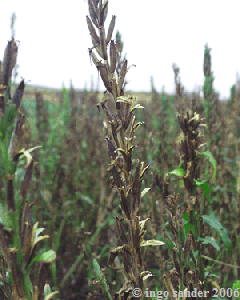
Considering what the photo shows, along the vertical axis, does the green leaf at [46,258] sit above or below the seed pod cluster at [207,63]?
below

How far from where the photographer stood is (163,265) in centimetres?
117

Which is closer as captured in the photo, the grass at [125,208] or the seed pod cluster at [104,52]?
the grass at [125,208]

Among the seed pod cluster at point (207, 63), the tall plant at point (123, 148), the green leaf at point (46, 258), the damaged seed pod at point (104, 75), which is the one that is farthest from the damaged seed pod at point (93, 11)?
the seed pod cluster at point (207, 63)

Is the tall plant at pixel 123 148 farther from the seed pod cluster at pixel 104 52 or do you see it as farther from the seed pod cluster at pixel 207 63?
the seed pod cluster at pixel 207 63

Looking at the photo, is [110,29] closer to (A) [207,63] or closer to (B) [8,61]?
(B) [8,61]

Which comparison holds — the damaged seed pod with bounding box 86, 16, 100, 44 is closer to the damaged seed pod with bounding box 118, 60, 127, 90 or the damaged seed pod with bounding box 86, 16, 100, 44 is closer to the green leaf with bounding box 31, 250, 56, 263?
the damaged seed pod with bounding box 118, 60, 127, 90

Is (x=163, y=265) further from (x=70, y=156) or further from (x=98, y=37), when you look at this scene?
(x=70, y=156)

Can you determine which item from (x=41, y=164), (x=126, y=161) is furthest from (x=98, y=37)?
(x=41, y=164)

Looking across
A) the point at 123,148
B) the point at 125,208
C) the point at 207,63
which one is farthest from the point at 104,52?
the point at 207,63

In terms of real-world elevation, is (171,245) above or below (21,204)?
below

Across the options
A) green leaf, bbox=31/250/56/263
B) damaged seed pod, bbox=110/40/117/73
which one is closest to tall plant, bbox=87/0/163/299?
damaged seed pod, bbox=110/40/117/73

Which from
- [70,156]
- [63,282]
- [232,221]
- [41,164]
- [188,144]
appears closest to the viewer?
[188,144]

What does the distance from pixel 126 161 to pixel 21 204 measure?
247 mm

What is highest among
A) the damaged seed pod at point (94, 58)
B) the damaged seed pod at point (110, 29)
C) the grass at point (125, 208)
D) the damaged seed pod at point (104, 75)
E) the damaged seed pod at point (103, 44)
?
the damaged seed pod at point (110, 29)
